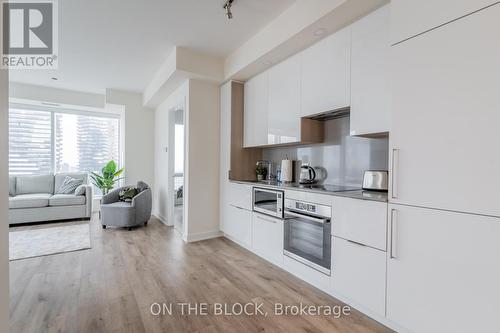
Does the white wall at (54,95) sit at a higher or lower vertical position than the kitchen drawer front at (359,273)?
higher

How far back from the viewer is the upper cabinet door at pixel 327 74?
2.21 metres

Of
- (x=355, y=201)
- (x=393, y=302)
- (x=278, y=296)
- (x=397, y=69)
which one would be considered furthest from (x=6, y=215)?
(x=397, y=69)

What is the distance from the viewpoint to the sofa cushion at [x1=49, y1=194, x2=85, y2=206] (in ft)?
15.0

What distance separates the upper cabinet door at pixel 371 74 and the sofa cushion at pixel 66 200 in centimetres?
517

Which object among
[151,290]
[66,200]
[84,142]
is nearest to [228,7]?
[151,290]

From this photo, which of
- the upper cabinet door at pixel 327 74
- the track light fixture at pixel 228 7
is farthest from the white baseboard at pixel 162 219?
the track light fixture at pixel 228 7

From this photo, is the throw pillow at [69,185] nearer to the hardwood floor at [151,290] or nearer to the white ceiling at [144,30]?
the white ceiling at [144,30]

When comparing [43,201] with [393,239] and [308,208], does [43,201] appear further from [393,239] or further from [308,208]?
[393,239]

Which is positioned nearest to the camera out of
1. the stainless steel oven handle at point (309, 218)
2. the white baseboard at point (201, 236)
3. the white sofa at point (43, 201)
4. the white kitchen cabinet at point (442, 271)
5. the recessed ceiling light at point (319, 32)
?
the white kitchen cabinet at point (442, 271)

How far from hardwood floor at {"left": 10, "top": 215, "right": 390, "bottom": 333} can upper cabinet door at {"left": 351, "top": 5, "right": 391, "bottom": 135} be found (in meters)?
1.58

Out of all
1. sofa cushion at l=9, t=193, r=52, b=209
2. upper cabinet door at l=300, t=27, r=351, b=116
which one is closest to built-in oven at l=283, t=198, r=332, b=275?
upper cabinet door at l=300, t=27, r=351, b=116

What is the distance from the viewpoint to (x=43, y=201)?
4488mm

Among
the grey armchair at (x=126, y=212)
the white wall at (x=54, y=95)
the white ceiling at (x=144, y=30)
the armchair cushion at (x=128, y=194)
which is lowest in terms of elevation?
the grey armchair at (x=126, y=212)

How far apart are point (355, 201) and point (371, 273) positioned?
21.1 inches
